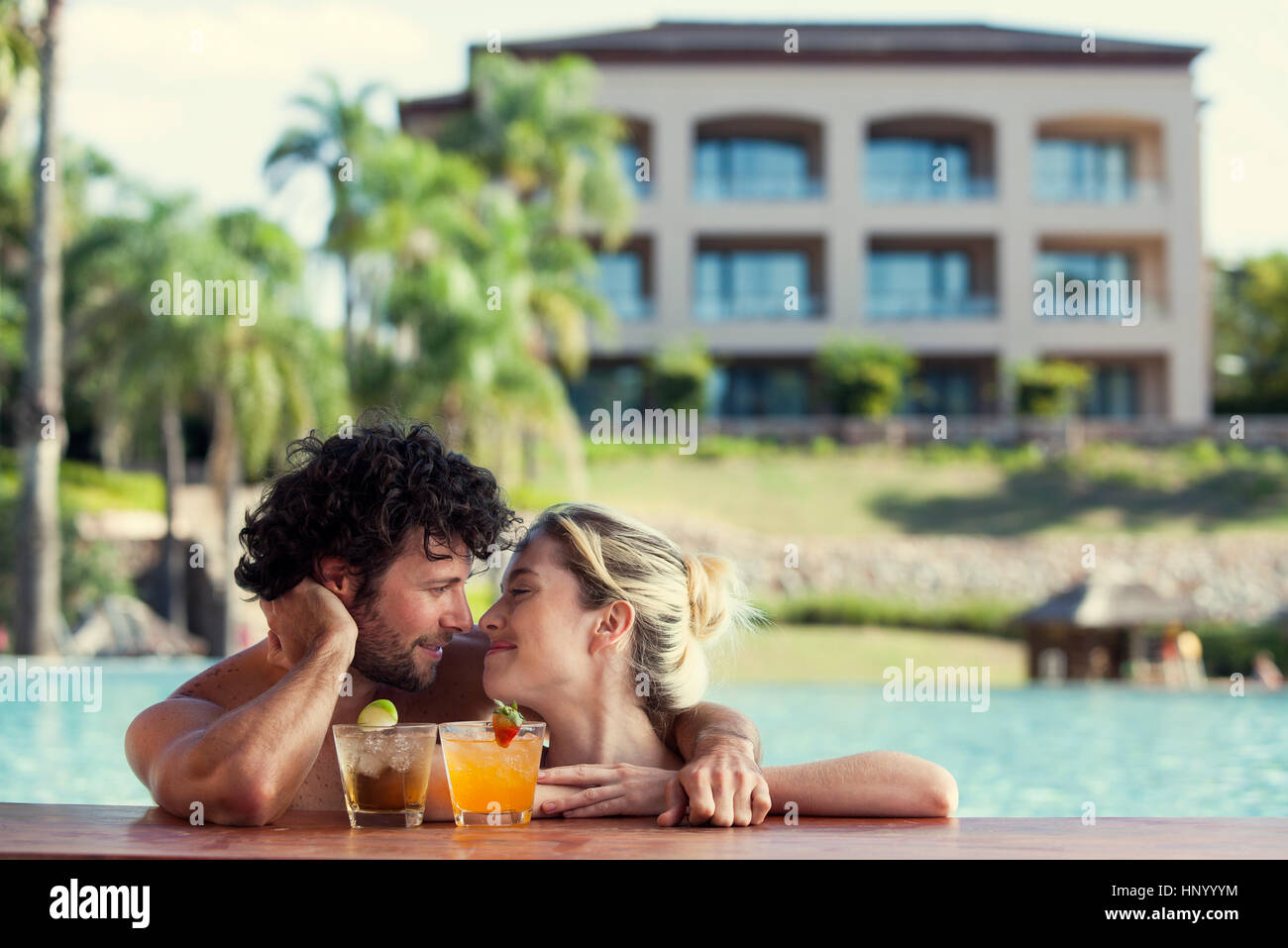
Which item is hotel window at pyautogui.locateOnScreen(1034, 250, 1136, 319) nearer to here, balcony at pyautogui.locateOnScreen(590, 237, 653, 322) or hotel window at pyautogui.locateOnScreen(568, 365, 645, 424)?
balcony at pyautogui.locateOnScreen(590, 237, 653, 322)

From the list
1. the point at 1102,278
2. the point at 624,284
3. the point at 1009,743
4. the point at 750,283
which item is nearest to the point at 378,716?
the point at 1009,743

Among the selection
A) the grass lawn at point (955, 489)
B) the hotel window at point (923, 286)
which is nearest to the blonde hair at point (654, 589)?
the grass lawn at point (955, 489)

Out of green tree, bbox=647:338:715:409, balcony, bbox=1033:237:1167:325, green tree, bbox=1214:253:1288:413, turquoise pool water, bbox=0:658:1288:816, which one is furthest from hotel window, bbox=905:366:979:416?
turquoise pool water, bbox=0:658:1288:816

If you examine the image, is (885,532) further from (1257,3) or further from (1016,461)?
(1257,3)

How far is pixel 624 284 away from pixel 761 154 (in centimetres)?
503

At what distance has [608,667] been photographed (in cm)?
234

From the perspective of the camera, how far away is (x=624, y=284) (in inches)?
1347

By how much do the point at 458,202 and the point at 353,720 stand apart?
19.6 m

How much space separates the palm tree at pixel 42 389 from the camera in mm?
14414

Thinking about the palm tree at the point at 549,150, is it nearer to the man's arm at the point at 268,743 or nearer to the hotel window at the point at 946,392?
the hotel window at the point at 946,392

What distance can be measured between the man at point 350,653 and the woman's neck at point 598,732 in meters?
0.07

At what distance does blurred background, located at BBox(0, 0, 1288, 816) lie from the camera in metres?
14.6

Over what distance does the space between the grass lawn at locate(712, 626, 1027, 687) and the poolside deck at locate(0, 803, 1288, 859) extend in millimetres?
16073
